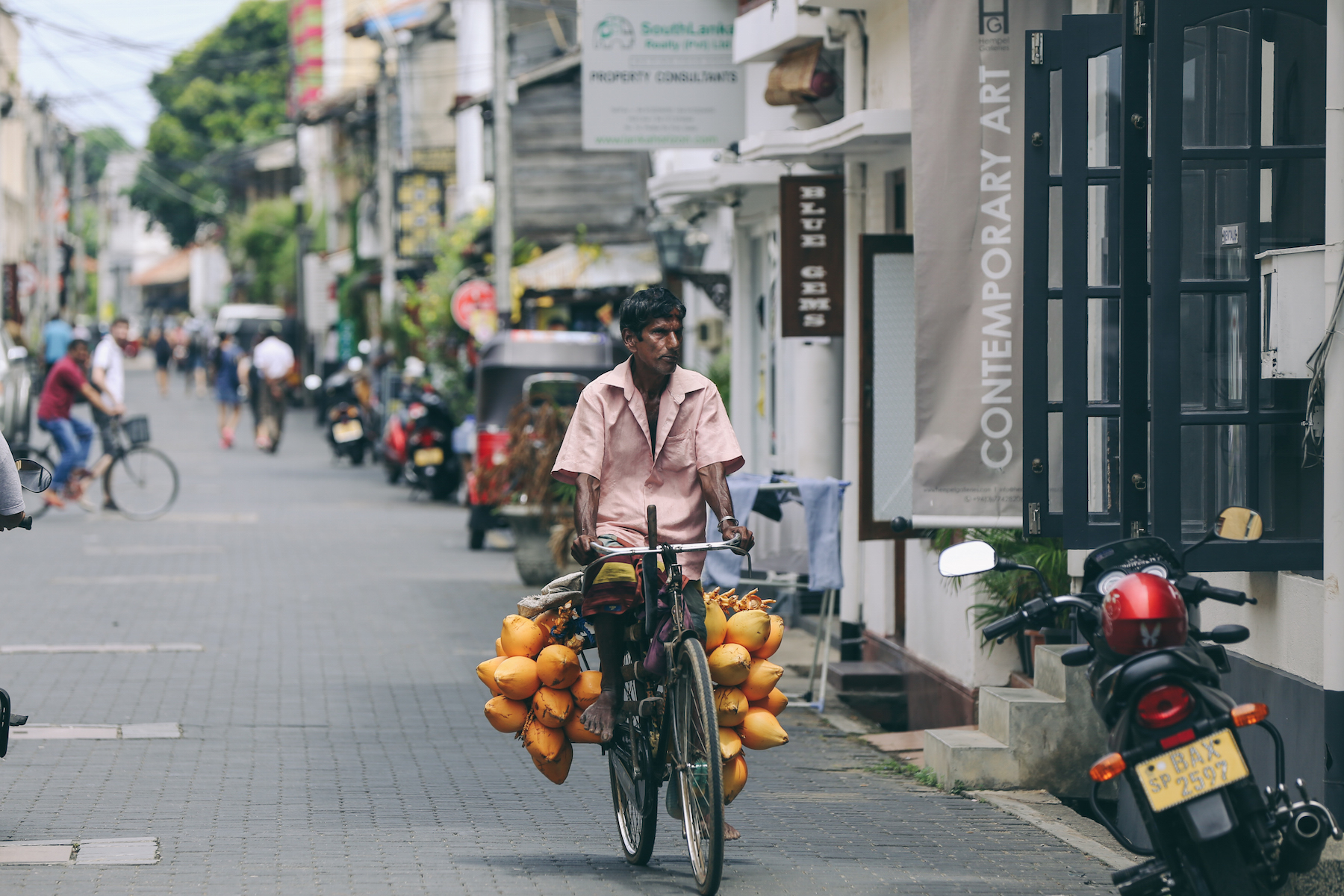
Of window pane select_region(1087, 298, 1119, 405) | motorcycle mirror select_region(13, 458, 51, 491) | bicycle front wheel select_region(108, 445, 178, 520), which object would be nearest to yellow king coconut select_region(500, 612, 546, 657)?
motorcycle mirror select_region(13, 458, 51, 491)

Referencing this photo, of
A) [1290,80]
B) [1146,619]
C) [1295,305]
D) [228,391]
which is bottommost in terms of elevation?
[1146,619]

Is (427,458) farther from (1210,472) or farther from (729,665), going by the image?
(729,665)

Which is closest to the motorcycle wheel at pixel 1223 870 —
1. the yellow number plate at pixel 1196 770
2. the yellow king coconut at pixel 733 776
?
the yellow number plate at pixel 1196 770

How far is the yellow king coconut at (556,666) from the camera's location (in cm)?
634

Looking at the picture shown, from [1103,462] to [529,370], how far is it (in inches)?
524

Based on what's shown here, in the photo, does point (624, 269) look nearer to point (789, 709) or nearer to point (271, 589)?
point (271, 589)

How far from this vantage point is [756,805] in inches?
303

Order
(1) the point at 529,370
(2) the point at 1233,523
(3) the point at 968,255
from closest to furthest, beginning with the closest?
1. (2) the point at 1233,523
2. (3) the point at 968,255
3. (1) the point at 529,370

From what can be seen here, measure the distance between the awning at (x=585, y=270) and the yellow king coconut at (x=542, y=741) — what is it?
20.4 m

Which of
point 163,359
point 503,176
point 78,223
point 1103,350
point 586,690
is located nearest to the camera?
point 586,690

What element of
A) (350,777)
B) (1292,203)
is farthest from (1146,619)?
(350,777)

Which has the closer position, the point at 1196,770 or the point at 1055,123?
the point at 1196,770

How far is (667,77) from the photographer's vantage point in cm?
1482

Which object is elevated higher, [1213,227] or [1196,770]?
[1213,227]
